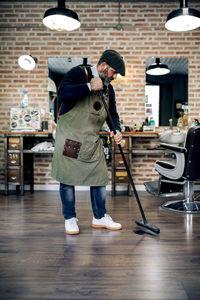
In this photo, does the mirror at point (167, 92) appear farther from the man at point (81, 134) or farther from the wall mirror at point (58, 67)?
the man at point (81, 134)

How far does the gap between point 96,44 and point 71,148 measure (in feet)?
9.59

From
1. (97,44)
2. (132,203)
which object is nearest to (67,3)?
(97,44)

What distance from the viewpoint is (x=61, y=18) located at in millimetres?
3361

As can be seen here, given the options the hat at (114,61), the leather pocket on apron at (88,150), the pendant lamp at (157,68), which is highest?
the pendant lamp at (157,68)

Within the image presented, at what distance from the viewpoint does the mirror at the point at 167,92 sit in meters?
4.38

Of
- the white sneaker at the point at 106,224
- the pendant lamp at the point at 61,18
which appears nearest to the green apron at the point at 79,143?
the white sneaker at the point at 106,224

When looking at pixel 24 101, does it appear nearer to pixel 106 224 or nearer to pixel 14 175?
pixel 14 175

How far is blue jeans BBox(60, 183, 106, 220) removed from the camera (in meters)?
2.15

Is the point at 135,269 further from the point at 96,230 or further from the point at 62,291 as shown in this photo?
the point at 96,230

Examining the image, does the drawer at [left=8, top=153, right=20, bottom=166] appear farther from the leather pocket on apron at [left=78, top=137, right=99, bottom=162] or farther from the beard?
the beard

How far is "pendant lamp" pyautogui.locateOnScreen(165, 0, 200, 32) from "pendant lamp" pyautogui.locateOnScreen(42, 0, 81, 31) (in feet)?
3.93

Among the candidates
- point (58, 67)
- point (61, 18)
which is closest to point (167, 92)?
point (58, 67)

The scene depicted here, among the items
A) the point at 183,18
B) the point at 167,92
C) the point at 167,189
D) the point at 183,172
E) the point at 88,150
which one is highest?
the point at 183,18

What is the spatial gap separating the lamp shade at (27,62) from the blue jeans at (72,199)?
9.35ft
